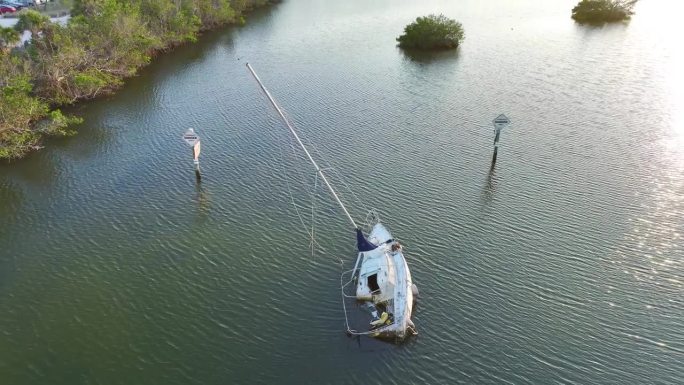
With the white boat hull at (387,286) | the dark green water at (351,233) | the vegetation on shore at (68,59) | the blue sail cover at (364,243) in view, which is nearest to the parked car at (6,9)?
the vegetation on shore at (68,59)

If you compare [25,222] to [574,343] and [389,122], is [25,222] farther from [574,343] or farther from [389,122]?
[574,343]

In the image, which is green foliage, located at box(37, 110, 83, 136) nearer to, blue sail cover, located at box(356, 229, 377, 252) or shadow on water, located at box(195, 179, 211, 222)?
shadow on water, located at box(195, 179, 211, 222)

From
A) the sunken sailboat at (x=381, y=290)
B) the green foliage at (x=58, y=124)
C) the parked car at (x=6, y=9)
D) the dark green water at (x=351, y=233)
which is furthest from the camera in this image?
the parked car at (x=6, y=9)

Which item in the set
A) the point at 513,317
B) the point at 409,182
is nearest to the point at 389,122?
the point at 409,182

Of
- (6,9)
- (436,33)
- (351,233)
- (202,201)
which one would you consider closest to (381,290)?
(351,233)

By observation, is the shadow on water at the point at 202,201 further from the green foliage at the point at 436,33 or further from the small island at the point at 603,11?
the small island at the point at 603,11
